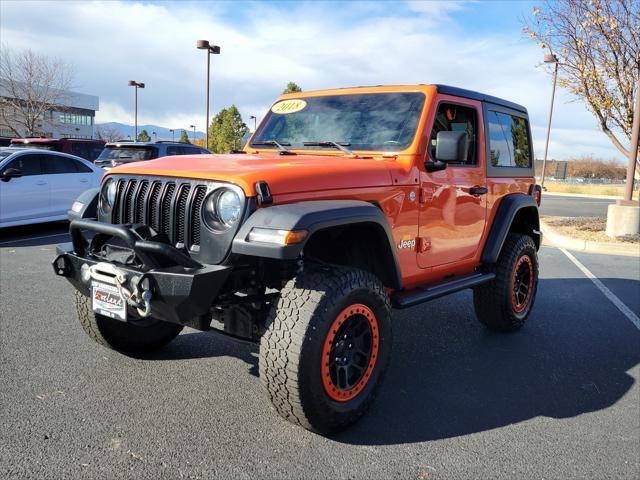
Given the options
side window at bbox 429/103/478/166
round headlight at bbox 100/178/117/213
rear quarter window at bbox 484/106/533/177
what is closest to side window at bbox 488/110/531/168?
rear quarter window at bbox 484/106/533/177

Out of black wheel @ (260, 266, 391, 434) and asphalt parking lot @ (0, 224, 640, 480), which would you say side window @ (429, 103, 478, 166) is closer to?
black wheel @ (260, 266, 391, 434)

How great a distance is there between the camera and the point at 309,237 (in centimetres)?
278

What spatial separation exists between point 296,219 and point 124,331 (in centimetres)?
192

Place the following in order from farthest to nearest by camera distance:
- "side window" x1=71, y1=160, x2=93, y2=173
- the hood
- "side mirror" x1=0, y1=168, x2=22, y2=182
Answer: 1. "side window" x1=71, y1=160, x2=93, y2=173
2. "side mirror" x1=0, y1=168, x2=22, y2=182
3. the hood

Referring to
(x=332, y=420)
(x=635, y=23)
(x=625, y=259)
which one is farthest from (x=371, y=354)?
(x=635, y=23)

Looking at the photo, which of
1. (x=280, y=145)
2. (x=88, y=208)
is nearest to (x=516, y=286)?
(x=280, y=145)

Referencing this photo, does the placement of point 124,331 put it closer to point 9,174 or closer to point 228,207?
point 228,207

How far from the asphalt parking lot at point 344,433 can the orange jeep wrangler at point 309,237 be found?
26cm

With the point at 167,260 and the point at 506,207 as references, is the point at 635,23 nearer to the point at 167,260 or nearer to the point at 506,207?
the point at 506,207

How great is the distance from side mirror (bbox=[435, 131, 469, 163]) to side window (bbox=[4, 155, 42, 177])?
7842 millimetres

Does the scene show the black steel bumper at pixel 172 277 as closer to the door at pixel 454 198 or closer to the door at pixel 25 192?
the door at pixel 454 198

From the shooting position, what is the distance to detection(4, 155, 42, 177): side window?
354 inches

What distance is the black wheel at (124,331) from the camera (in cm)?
373

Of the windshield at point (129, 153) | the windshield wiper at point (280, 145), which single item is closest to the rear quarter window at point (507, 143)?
the windshield wiper at point (280, 145)
